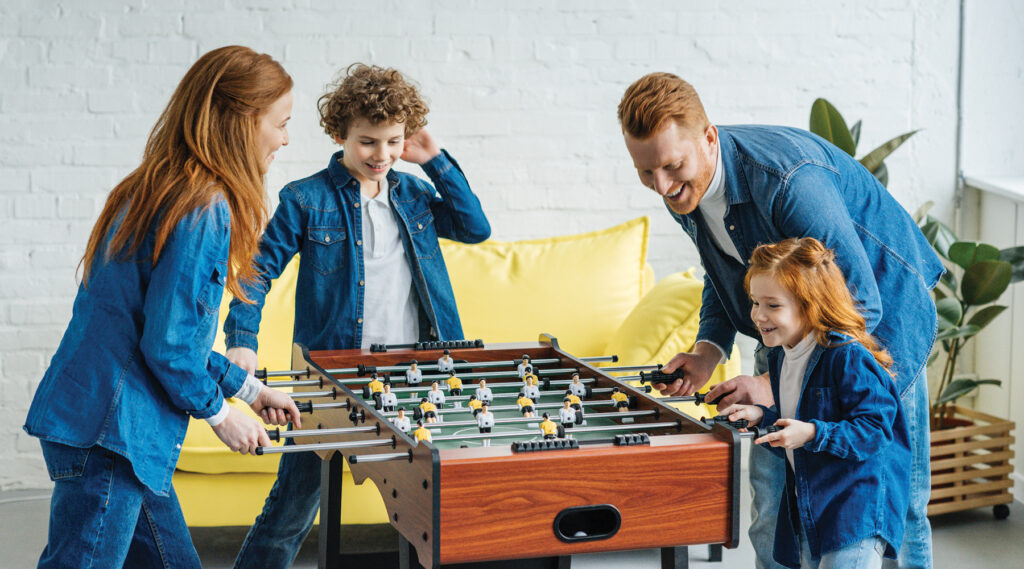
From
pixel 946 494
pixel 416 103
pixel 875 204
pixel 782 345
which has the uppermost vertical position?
pixel 416 103

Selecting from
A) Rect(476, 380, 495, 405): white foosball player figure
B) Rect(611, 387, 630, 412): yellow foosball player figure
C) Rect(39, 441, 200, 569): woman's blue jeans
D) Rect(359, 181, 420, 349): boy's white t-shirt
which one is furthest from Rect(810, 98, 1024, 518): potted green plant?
Rect(39, 441, 200, 569): woman's blue jeans

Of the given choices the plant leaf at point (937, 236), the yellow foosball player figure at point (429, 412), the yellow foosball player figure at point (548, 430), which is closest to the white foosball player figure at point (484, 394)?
the yellow foosball player figure at point (429, 412)

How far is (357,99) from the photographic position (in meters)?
2.32

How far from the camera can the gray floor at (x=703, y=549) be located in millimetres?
2955

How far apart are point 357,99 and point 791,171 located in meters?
0.98

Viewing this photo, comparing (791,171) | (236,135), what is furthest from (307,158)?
(791,171)

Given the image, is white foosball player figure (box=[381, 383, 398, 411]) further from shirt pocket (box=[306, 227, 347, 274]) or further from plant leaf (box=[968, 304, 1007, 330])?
plant leaf (box=[968, 304, 1007, 330])

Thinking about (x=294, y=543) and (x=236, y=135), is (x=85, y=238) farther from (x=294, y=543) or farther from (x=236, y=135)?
(x=236, y=135)

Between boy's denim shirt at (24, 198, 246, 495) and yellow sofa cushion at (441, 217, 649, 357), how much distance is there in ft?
5.68

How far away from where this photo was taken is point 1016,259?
3.26 meters

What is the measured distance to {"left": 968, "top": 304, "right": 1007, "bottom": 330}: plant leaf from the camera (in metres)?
3.26

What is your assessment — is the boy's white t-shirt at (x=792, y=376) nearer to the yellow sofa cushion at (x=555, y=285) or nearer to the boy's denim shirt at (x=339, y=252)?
the boy's denim shirt at (x=339, y=252)

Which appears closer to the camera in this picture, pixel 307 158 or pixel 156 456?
pixel 156 456

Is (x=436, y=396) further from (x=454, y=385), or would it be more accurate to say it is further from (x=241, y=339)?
(x=241, y=339)
